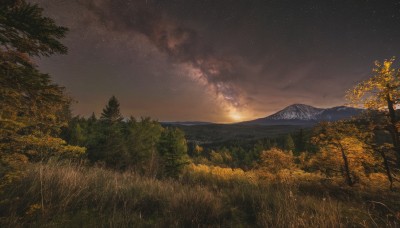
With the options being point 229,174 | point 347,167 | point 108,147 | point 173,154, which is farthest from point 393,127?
point 108,147

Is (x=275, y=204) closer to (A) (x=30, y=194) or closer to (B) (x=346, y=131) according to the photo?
(A) (x=30, y=194)

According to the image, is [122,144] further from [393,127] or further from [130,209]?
[393,127]

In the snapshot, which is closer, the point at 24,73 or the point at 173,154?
the point at 24,73

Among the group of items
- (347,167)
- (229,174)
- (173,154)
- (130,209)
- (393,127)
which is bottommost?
(229,174)

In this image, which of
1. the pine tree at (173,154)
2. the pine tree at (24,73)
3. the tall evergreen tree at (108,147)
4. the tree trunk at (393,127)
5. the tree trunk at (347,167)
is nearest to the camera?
the pine tree at (24,73)

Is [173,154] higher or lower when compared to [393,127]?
lower

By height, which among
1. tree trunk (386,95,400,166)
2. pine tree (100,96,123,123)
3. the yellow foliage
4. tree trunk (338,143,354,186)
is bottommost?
the yellow foliage

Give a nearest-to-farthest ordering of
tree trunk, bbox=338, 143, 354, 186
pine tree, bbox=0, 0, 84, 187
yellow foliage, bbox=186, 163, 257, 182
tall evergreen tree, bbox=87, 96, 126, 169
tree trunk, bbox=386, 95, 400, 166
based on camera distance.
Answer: pine tree, bbox=0, 0, 84, 187 < tree trunk, bbox=386, 95, 400, 166 < tree trunk, bbox=338, 143, 354, 186 < yellow foliage, bbox=186, 163, 257, 182 < tall evergreen tree, bbox=87, 96, 126, 169

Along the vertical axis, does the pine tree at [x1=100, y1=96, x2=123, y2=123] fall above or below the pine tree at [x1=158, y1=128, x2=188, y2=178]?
above

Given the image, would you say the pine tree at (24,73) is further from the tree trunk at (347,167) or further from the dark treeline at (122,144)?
the dark treeline at (122,144)

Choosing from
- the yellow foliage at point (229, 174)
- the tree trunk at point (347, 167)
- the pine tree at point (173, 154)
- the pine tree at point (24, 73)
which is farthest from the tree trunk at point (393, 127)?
the pine tree at point (173, 154)

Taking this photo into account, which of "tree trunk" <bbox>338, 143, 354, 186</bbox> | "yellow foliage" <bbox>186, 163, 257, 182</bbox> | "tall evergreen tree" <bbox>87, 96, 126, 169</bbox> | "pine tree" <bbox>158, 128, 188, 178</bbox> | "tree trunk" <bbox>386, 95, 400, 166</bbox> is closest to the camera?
"tree trunk" <bbox>386, 95, 400, 166</bbox>

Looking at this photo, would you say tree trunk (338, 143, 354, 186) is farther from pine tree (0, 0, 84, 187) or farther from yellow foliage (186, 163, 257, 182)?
pine tree (0, 0, 84, 187)

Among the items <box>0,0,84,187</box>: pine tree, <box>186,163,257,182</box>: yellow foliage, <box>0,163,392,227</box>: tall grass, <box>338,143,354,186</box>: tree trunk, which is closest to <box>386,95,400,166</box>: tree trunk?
<box>338,143,354,186</box>: tree trunk
